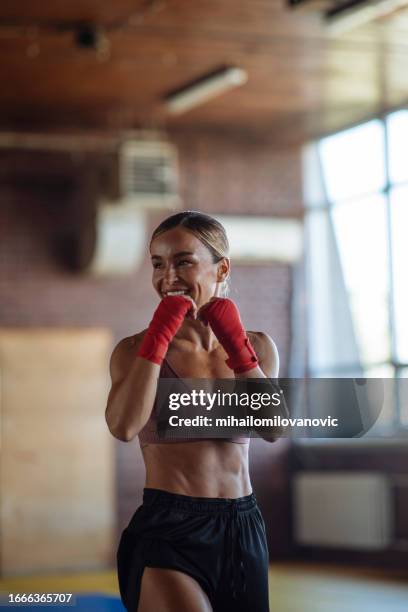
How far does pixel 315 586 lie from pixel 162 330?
16.6 ft

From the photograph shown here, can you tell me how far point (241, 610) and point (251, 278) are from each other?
6.27m

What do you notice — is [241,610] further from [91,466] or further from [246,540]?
[91,466]

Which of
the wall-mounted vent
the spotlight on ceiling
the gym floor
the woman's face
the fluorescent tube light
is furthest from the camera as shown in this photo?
the wall-mounted vent

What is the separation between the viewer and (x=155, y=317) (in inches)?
67.9

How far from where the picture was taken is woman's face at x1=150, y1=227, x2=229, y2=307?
1797mm

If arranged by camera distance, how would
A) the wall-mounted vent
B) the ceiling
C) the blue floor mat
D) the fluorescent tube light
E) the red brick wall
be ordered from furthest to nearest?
1. the red brick wall
2. the wall-mounted vent
3. the ceiling
4. the fluorescent tube light
5. the blue floor mat

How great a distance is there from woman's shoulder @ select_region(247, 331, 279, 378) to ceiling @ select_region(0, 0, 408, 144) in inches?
142

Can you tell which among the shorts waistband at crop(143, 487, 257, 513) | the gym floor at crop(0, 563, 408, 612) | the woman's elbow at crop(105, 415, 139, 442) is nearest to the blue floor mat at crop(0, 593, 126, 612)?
the shorts waistband at crop(143, 487, 257, 513)

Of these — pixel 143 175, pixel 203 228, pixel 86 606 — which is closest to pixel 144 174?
pixel 143 175

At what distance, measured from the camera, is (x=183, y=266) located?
180cm

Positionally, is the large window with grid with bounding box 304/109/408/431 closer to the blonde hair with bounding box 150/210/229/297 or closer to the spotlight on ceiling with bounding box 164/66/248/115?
the spotlight on ceiling with bounding box 164/66/248/115

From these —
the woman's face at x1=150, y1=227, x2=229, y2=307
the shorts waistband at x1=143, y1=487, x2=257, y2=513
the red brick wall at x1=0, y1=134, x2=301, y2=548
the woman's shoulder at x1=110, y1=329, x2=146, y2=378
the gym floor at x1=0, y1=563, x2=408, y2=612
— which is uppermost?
the red brick wall at x1=0, y1=134, x2=301, y2=548

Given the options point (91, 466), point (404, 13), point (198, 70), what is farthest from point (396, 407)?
point (91, 466)

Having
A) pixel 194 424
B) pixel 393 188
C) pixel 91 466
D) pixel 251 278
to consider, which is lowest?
pixel 91 466
